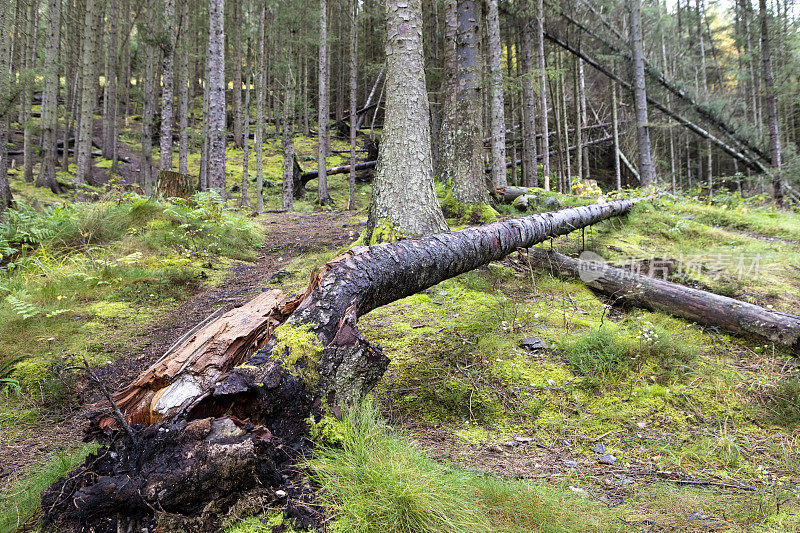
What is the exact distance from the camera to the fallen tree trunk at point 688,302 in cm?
363

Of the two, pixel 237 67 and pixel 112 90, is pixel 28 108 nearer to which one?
pixel 112 90

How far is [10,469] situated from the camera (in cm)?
207

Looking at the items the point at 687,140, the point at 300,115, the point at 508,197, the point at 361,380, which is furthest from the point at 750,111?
the point at 361,380

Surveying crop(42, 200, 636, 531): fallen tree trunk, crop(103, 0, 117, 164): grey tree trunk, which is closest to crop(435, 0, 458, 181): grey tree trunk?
crop(42, 200, 636, 531): fallen tree trunk

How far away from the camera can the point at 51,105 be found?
591 inches

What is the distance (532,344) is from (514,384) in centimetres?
73

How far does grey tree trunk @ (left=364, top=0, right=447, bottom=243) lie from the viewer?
16.5 feet

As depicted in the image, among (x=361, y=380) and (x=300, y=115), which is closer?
(x=361, y=380)

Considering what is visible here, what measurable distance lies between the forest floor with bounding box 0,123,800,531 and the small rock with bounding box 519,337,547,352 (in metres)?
0.10

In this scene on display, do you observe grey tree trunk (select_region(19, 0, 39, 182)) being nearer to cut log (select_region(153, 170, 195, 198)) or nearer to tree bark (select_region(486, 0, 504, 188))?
cut log (select_region(153, 170, 195, 198))

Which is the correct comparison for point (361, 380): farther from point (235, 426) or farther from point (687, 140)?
point (687, 140)

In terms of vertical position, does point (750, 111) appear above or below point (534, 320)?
above

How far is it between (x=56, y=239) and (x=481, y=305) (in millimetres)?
6467

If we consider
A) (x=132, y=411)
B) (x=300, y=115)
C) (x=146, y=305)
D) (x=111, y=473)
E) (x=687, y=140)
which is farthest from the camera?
(x=300, y=115)
